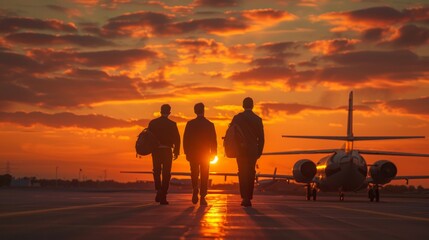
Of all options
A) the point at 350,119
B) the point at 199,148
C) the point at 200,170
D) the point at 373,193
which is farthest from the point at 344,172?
the point at 199,148

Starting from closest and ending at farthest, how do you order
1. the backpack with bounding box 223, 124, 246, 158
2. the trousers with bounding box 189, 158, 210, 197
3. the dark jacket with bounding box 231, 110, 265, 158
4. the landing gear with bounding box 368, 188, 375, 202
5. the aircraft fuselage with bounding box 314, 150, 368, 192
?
the backpack with bounding box 223, 124, 246, 158 < the dark jacket with bounding box 231, 110, 265, 158 < the trousers with bounding box 189, 158, 210, 197 < the aircraft fuselage with bounding box 314, 150, 368, 192 < the landing gear with bounding box 368, 188, 375, 202

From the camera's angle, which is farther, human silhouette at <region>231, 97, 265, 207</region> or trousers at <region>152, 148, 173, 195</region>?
trousers at <region>152, 148, 173, 195</region>

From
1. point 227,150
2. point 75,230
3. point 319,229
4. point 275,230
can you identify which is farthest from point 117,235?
point 227,150

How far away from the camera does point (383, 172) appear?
1516 inches

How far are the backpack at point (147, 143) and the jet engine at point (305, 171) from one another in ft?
74.5

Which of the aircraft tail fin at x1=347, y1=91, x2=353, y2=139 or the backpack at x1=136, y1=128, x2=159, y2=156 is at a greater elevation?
the aircraft tail fin at x1=347, y1=91, x2=353, y2=139

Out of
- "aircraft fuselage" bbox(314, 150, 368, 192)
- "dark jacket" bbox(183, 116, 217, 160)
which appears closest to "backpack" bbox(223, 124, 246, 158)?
"dark jacket" bbox(183, 116, 217, 160)

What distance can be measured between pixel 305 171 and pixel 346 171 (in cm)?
276

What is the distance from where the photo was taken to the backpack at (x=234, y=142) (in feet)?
56.1

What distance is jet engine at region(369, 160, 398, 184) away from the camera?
38.3m

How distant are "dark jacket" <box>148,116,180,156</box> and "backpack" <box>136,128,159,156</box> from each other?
161 mm

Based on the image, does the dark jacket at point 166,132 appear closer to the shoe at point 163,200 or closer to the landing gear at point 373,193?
the shoe at point 163,200

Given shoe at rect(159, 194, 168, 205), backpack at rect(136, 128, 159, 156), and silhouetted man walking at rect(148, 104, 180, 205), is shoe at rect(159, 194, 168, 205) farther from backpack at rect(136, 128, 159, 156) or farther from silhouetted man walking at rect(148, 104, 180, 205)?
backpack at rect(136, 128, 159, 156)

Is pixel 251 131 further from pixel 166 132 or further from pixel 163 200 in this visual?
pixel 163 200
